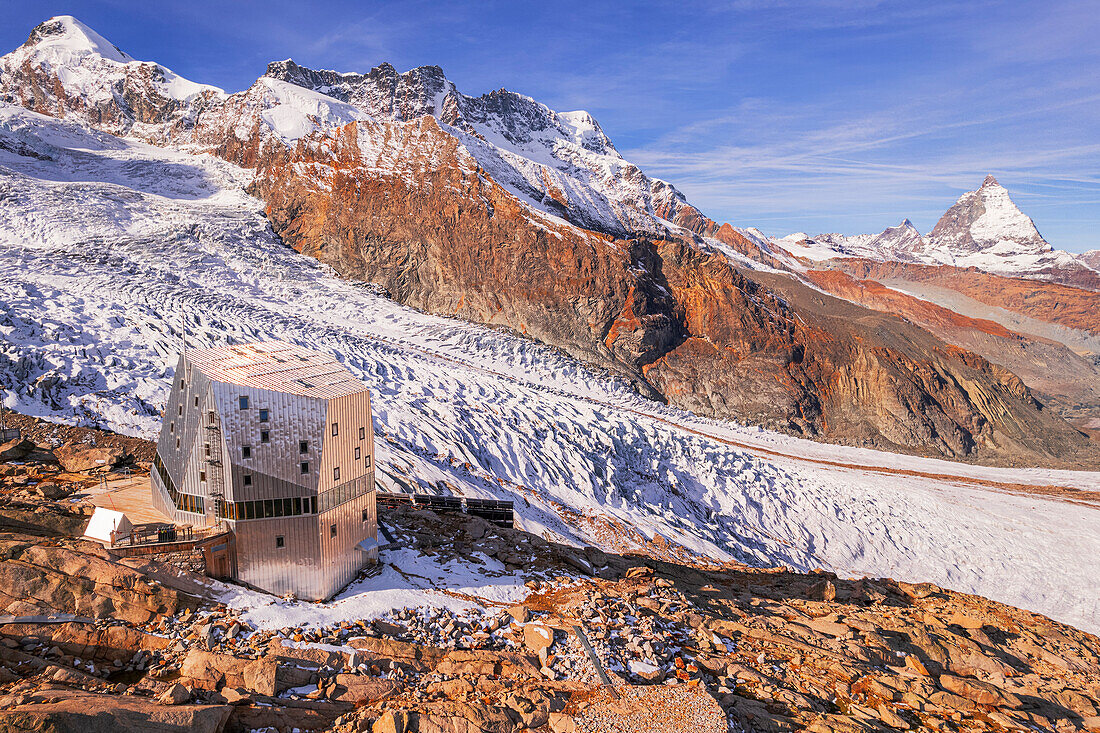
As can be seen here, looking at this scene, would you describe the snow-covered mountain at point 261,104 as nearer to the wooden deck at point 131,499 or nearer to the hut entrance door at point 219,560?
the wooden deck at point 131,499

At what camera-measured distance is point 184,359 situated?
14.3 metres

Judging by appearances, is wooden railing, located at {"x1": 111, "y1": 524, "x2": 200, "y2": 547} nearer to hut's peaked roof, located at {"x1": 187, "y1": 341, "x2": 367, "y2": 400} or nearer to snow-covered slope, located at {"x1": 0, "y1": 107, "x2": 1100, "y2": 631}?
hut's peaked roof, located at {"x1": 187, "y1": 341, "x2": 367, "y2": 400}

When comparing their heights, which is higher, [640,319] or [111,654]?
[640,319]

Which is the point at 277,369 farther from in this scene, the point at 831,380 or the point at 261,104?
the point at 261,104

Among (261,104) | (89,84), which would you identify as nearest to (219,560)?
(261,104)

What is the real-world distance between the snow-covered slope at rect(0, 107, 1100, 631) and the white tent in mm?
10740

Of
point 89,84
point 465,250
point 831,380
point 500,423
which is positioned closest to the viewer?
point 500,423

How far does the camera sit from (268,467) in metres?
13.3

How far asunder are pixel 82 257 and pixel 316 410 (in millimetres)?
46258

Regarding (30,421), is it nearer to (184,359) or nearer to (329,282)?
(184,359)

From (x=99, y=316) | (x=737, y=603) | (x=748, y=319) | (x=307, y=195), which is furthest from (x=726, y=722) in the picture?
(x=307, y=195)

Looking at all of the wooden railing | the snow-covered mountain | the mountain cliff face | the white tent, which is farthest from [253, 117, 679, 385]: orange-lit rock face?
the white tent

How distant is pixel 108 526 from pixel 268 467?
11.2ft

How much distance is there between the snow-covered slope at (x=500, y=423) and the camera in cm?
2623
